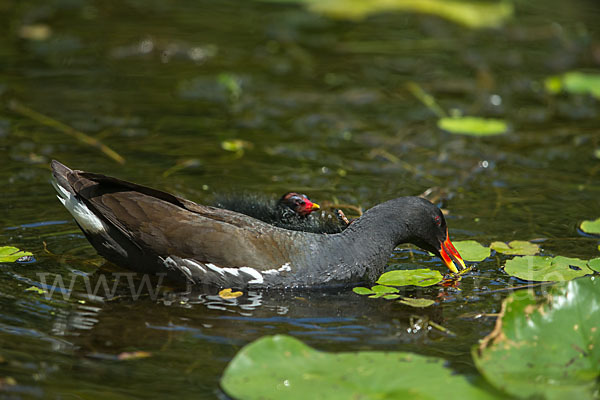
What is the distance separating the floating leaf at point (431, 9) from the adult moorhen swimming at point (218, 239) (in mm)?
6285

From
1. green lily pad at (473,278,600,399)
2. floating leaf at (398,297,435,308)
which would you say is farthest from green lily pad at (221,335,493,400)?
floating leaf at (398,297,435,308)

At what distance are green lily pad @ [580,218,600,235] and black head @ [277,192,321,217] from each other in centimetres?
175

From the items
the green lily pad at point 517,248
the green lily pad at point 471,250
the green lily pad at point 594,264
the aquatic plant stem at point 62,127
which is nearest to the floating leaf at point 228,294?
the green lily pad at point 471,250

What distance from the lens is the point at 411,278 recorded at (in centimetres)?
484

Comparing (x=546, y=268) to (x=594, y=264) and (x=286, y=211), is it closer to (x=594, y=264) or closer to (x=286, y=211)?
(x=594, y=264)

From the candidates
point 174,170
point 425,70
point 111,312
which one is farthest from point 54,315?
point 425,70

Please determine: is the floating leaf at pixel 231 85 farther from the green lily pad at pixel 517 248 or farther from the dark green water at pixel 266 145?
the green lily pad at pixel 517 248

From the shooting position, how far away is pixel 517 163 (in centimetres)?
701

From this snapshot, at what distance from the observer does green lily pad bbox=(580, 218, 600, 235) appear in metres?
5.51

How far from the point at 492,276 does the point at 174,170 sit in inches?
105

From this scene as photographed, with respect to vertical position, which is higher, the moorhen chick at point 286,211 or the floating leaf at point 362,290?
the moorhen chick at point 286,211

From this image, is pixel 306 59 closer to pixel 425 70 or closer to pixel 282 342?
pixel 425 70

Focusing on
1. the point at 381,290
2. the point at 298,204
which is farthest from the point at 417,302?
the point at 298,204

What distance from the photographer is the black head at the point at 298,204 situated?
531cm
